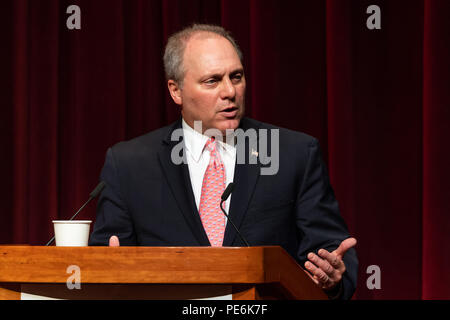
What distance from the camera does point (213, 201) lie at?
2.00 meters

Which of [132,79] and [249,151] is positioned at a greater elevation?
[132,79]

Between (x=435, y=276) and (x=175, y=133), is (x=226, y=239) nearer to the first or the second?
(x=175, y=133)

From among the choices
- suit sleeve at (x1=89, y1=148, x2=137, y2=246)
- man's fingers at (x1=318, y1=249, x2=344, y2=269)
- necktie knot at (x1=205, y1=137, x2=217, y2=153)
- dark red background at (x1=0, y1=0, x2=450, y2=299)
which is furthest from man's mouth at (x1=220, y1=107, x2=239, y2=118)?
man's fingers at (x1=318, y1=249, x2=344, y2=269)

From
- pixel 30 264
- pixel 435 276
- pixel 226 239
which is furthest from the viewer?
pixel 435 276

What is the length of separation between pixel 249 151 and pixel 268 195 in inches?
6.1

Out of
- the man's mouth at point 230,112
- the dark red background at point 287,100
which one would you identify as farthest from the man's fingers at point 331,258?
the dark red background at point 287,100

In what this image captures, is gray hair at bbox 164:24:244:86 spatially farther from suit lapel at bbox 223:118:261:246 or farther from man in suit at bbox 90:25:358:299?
suit lapel at bbox 223:118:261:246

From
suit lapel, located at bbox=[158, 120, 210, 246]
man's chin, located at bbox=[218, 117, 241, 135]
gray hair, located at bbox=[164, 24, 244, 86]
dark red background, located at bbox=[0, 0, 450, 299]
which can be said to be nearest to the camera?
suit lapel, located at bbox=[158, 120, 210, 246]

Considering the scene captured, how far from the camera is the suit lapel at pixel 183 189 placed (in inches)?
75.7

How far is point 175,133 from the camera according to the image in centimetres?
216

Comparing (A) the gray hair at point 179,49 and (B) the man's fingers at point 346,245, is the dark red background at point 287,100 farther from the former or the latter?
(B) the man's fingers at point 346,245

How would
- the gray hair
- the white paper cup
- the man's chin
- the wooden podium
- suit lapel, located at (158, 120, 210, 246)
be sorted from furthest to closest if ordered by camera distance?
the gray hair, the man's chin, suit lapel, located at (158, 120, 210, 246), the white paper cup, the wooden podium

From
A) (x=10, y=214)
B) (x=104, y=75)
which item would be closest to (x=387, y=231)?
(x=104, y=75)

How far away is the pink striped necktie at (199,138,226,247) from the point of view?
1.96 m
